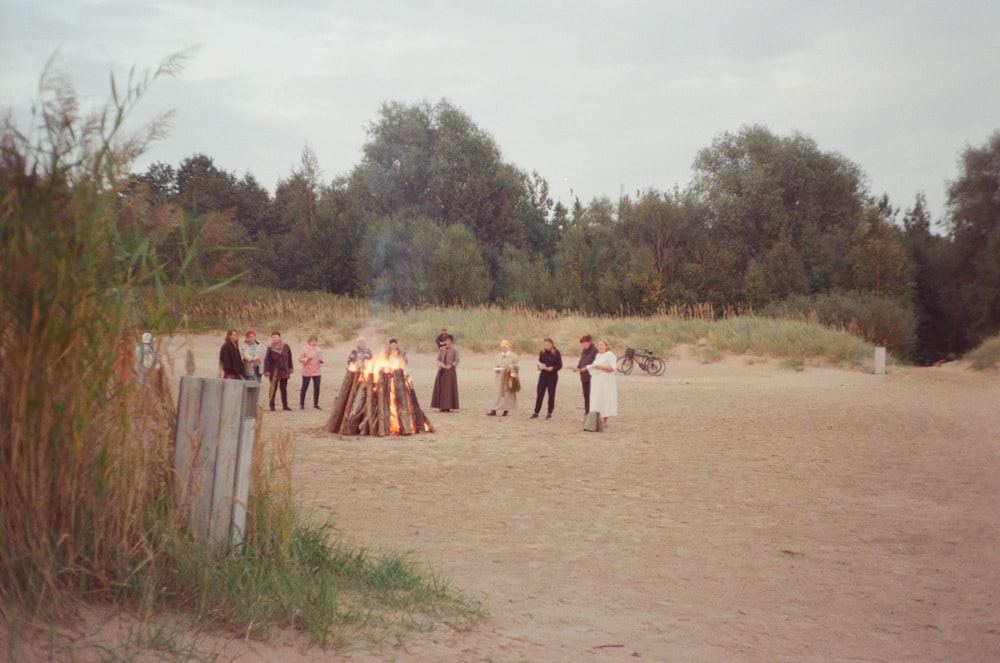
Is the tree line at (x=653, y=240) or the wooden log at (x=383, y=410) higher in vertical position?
the tree line at (x=653, y=240)

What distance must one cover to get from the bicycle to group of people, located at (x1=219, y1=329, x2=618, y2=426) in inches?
434

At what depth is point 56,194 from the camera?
4176 millimetres

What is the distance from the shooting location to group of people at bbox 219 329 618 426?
16906mm

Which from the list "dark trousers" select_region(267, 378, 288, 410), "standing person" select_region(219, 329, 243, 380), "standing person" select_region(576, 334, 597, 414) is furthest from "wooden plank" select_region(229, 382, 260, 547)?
"dark trousers" select_region(267, 378, 288, 410)

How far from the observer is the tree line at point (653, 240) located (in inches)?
1829

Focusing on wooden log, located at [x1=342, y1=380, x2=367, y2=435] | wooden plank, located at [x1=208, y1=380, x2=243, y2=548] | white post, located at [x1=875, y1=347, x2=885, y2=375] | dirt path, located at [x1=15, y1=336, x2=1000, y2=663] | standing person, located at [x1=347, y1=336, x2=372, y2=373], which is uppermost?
white post, located at [x1=875, y1=347, x2=885, y2=375]

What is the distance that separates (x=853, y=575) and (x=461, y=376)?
22.5 meters

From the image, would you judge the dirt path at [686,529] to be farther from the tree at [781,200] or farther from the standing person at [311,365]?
the tree at [781,200]

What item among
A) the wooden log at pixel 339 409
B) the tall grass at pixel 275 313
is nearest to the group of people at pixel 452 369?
the wooden log at pixel 339 409

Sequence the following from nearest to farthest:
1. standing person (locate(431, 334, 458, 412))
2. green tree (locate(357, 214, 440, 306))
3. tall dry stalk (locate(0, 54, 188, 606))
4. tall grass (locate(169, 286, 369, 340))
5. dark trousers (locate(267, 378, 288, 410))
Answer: tall dry stalk (locate(0, 54, 188, 606)), dark trousers (locate(267, 378, 288, 410)), standing person (locate(431, 334, 458, 412)), tall grass (locate(169, 286, 369, 340)), green tree (locate(357, 214, 440, 306))

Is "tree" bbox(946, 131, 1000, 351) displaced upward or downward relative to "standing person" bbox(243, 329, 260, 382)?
upward

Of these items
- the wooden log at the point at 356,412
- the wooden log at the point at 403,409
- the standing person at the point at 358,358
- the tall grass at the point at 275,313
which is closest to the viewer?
the wooden log at the point at 403,409

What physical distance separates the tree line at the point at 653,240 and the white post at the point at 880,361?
405 inches

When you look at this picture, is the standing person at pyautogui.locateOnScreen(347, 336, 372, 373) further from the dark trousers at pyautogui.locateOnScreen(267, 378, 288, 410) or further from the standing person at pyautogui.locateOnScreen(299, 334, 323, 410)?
the dark trousers at pyautogui.locateOnScreen(267, 378, 288, 410)
